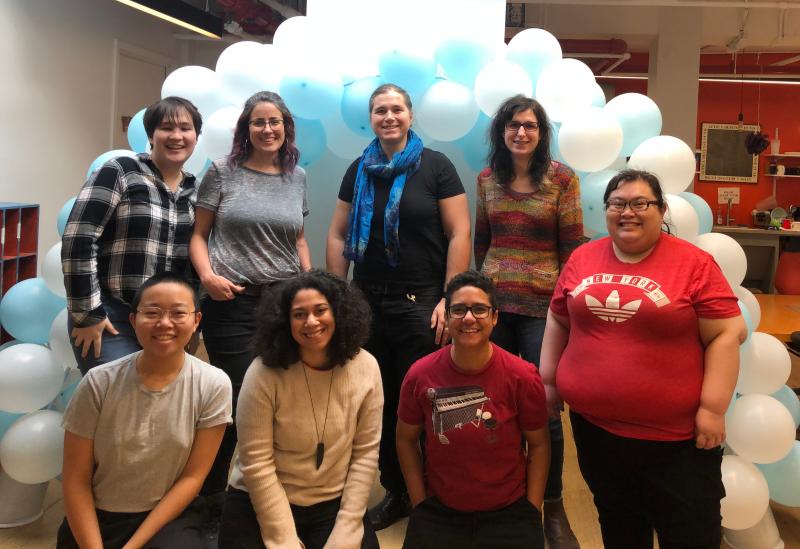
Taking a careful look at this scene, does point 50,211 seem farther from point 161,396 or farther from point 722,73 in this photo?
point 722,73

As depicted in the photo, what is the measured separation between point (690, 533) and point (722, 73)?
7864 millimetres

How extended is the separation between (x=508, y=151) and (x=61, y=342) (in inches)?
67.8

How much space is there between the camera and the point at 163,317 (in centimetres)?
170

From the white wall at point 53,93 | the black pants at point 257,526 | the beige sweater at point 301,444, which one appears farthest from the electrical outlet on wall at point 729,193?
the black pants at point 257,526

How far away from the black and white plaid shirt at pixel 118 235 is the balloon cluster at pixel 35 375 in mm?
520

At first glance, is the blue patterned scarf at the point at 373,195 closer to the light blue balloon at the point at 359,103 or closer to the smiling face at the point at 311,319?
the light blue balloon at the point at 359,103

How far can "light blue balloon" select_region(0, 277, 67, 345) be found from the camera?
2535 millimetres

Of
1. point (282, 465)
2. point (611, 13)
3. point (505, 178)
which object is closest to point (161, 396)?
point (282, 465)

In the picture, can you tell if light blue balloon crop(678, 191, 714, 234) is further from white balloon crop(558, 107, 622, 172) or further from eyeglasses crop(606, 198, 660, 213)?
eyeglasses crop(606, 198, 660, 213)

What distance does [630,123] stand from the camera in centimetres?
257

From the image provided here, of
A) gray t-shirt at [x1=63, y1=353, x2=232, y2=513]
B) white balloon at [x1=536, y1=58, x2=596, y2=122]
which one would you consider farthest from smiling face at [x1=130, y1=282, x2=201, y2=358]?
white balloon at [x1=536, y1=58, x2=596, y2=122]

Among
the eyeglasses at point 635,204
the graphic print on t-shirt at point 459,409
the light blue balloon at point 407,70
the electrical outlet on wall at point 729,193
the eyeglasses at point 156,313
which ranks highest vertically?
the electrical outlet on wall at point 729,193

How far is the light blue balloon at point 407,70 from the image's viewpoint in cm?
252

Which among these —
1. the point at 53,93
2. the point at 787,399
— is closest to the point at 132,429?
the point at 787,399
